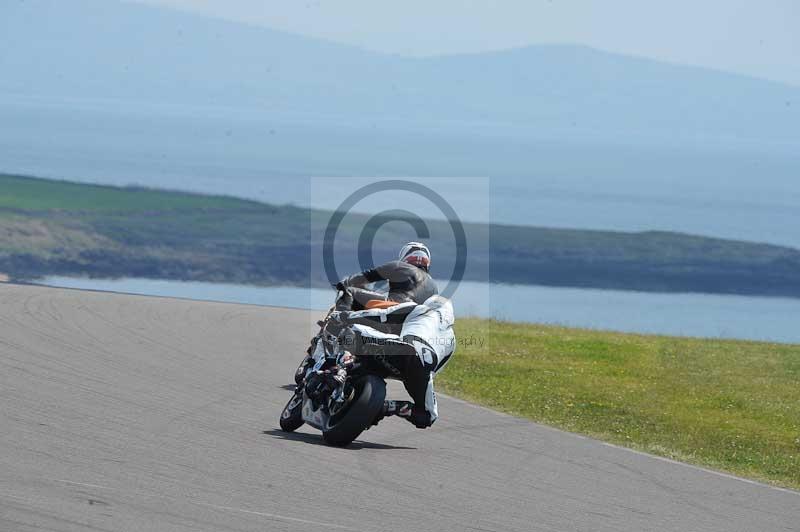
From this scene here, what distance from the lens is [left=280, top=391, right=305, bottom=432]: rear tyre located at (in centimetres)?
1136

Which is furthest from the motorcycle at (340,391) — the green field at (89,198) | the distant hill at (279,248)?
the green field at (89,198)

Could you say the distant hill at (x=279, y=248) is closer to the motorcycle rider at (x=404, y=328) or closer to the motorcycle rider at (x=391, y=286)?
the motorcycle rider at (x=391, y=286)

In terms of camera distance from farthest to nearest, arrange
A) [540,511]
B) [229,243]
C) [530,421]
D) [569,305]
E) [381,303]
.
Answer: [229,243], [569,305], [530,421], [381,303], [540,511]

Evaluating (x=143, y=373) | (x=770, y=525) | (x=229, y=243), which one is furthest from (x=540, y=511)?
(x=229, y=243)

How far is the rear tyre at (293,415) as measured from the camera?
1136 cm

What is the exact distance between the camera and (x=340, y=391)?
35.1ft

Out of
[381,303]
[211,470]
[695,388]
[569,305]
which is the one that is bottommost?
[569,305]

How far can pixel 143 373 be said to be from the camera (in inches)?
577

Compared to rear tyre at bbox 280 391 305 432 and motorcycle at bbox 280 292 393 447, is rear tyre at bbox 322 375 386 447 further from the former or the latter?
rear tyre at bbox 280 391 305 432

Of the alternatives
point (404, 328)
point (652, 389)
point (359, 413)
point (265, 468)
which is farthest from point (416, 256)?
point (652, 389)

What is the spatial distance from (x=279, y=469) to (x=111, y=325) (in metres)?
10.3

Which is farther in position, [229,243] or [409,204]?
[409,204]

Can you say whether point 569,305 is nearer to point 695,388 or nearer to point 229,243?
point 229,243

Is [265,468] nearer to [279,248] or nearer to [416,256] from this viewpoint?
[416,256]
